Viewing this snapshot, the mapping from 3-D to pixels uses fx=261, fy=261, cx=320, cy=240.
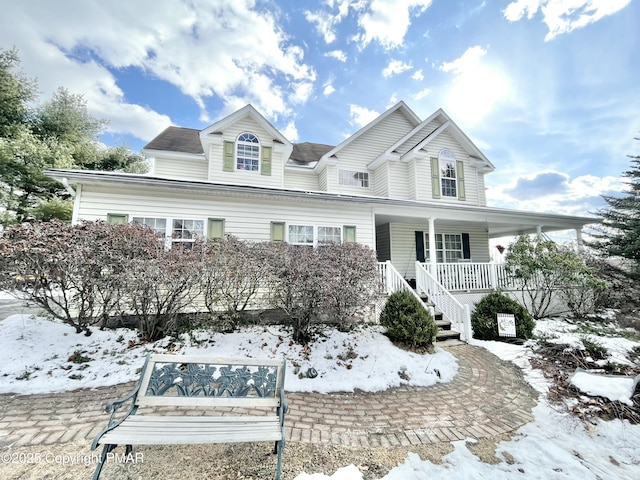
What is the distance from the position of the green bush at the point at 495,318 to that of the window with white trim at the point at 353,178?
765 cm

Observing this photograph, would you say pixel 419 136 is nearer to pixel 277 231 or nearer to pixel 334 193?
pixel 334 193

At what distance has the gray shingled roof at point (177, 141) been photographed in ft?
38.4

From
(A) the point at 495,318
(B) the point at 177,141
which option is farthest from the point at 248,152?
(A) the point at 495,318

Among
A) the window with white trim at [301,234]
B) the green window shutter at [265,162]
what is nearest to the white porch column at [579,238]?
the window with white trim at [301,234]

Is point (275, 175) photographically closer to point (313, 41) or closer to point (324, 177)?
point (324, 177)

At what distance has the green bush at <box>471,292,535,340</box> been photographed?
6668 millimetres

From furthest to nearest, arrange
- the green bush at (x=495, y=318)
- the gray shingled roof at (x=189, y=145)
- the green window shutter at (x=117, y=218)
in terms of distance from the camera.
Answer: the gray shingled roof at (x=189, y=145) < the green window shutter at (x=117, y=218) < the green bush at (x=495, y=318)

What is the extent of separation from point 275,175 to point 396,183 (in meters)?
5.57

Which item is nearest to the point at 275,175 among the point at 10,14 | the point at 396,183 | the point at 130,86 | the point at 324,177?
the point at 324,177

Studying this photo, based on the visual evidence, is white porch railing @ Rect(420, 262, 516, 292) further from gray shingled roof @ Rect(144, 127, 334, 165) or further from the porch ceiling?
gray shingled roof @ Rect(144, 127, 334, 165)

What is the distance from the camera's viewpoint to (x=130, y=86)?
1371cm

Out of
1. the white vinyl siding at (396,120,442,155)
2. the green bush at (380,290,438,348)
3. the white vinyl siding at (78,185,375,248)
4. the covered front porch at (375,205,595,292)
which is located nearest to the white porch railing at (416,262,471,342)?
the covered front porch at (375,205,595,292)

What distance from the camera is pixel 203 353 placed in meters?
5.07

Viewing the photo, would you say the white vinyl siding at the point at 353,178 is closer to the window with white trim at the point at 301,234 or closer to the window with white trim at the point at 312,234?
the window with white trim at the point at 312,234
